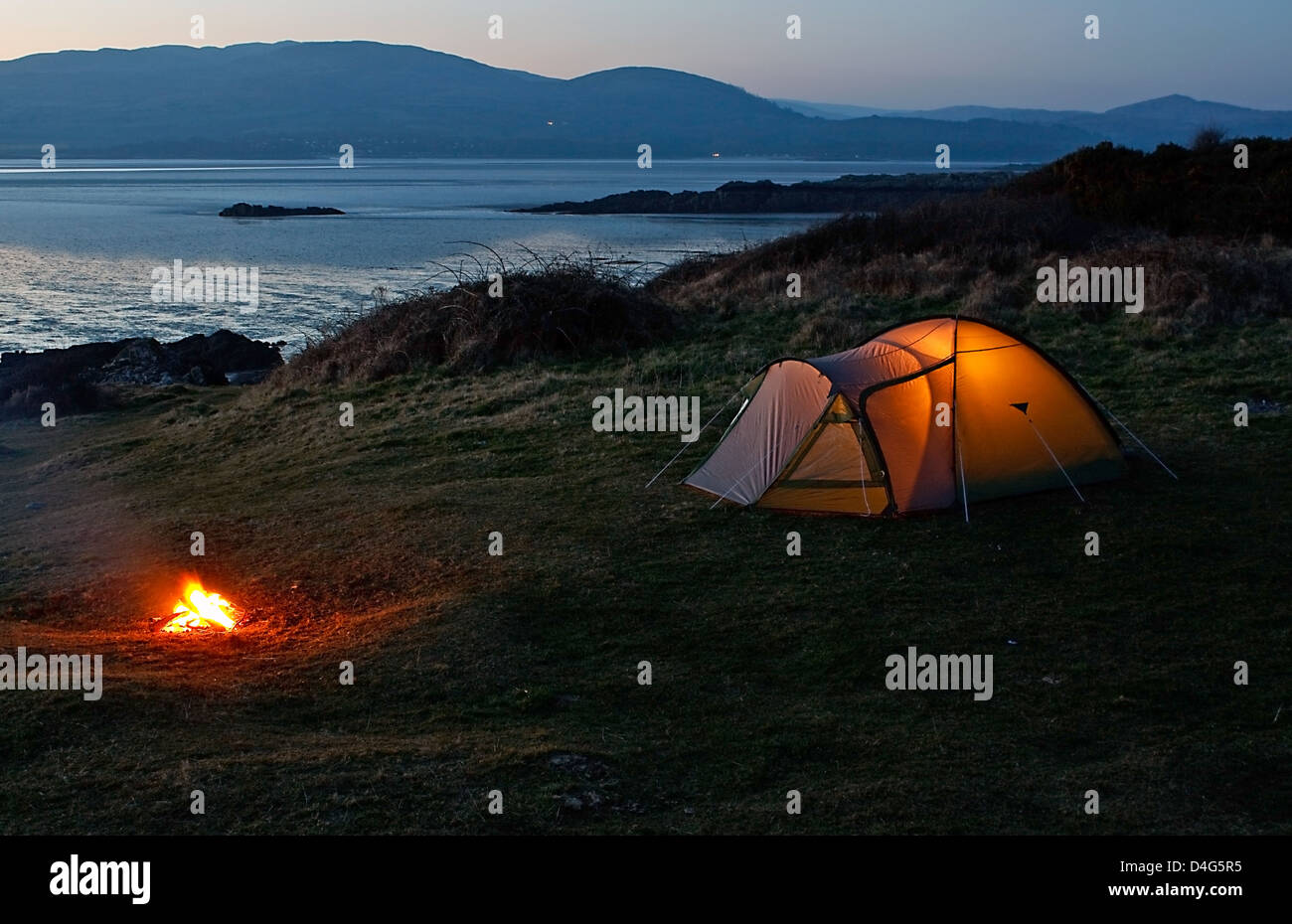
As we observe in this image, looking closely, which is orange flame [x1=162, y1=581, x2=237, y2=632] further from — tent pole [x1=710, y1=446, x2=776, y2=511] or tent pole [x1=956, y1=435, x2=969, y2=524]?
tent pole [x1=956, y1=435, x2=969, y2=524]

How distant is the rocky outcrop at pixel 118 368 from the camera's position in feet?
88.6

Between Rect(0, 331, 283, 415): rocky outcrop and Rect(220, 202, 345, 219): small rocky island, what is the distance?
63214 millimetres

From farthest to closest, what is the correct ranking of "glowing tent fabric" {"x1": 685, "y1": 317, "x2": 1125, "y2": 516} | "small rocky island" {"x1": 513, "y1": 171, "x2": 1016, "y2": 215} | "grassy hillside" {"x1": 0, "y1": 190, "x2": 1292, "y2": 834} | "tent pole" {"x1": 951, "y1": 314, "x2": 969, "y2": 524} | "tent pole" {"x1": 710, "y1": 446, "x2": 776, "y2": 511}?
"small rocky island" {"x1": 513, "y1": 171, "x2": 1016, "y2": 215}
"tent pole" {"x1": 710, "y1": 446, "x2": 776, "y2": 511}
"glowing tent fabric" {"x1": 685, "y1": 317, "x2": 1125, "y2": 516}
"tent pole" {"x1": 951, "y1": 314, "x2": 969, "y2": 524}
"grassy hillside" {"x1": 0, "y1": 190, "x2": 1292, "y2": 834}

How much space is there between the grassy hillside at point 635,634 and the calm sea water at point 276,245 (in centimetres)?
1489

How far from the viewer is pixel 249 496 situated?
16.3 meters

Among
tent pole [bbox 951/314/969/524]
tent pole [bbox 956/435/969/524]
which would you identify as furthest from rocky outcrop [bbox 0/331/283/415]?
tent pole [bbox 956/435/969/524]

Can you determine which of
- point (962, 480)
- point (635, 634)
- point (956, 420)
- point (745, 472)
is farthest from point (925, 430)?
point (635, 634)

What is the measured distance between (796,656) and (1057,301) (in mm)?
16925

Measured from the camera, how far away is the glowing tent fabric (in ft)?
41.2

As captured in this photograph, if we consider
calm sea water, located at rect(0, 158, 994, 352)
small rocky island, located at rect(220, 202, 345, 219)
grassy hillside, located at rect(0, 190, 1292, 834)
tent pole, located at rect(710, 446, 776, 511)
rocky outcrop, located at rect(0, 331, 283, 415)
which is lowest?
grassy hillside, located at rect(0, 190, 1292, 834)

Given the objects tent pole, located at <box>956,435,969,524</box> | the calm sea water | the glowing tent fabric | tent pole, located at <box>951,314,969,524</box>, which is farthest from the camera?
the calm sea water

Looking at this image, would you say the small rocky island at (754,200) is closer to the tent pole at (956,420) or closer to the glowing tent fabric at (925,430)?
the glowing tent fabric at (925,430)

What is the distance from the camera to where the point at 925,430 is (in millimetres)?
12625

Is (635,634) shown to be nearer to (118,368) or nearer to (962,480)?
(962,480)
